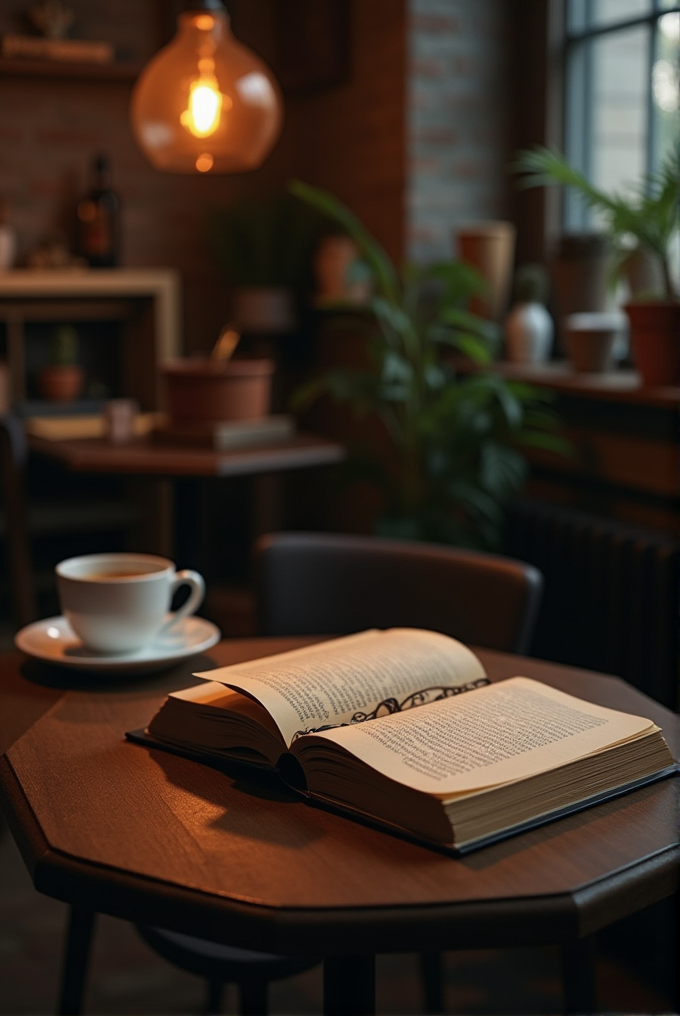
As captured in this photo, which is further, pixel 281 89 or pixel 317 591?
pixel 281 89

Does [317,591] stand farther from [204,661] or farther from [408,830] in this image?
[408,830]

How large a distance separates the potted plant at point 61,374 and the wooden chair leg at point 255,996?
2.90 m

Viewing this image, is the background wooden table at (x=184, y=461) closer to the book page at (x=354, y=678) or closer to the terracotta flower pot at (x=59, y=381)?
the terracotta flower pot at (x=59, y=381)

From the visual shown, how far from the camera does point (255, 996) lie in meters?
1.50

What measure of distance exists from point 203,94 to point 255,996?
4.39 feet

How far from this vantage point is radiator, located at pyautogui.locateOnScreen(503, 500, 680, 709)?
2.41 meters

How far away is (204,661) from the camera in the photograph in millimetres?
1370

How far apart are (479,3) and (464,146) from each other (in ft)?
1.38

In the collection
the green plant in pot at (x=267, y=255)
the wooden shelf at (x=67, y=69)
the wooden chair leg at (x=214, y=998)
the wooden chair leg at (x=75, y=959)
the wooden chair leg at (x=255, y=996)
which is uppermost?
the wooden shelf at (x=67, y=69)

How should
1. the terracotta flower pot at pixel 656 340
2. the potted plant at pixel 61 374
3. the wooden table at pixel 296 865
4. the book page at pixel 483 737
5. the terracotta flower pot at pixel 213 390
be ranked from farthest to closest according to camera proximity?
the potted plant at pixel 61 374 < the terracotta flower pot at pixel 213 390 < the terracotta flower pot at pixel 656 340 < the book page at pixel 483 737 < the wooden table at pixel 296 865

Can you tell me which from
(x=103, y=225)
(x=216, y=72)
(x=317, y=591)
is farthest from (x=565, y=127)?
(x=317, y=591)

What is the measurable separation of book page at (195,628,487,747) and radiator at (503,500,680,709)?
1167 millimetres

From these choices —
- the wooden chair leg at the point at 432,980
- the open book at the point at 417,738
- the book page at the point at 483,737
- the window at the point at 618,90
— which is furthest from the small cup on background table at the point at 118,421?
the book page at the point at 483,737

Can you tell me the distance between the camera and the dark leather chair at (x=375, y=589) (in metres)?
1.79
